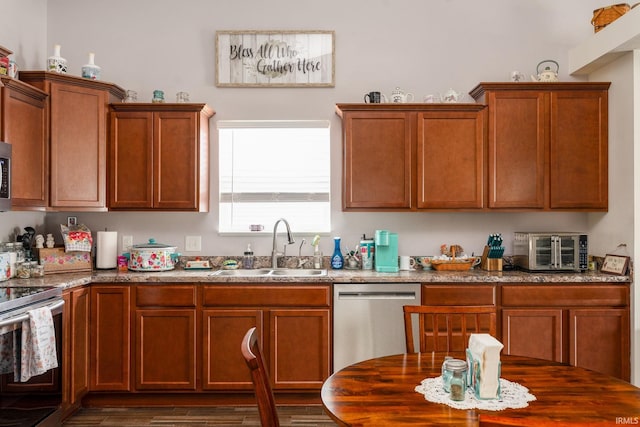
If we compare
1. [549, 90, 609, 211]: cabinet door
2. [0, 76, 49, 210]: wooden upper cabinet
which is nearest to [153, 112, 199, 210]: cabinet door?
[0, 76, 49, 210]: wooden upper cabinet

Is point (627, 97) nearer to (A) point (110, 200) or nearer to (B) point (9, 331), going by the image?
(A) point (110, 200)

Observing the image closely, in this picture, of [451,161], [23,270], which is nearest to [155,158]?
[23,270]

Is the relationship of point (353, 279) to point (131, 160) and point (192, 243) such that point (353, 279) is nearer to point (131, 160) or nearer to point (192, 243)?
point (192, 243)

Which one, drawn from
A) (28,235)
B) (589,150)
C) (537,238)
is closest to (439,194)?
(537,238)

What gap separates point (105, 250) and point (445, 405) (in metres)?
2.95

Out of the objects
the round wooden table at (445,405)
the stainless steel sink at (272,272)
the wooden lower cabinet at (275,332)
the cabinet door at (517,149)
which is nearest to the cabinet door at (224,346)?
the wooden lower cabinet at (275,332)

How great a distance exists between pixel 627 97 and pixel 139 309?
12.3ft

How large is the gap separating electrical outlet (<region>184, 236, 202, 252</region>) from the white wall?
0.05m

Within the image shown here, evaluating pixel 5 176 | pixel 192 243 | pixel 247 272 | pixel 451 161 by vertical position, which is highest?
pixel 451 161

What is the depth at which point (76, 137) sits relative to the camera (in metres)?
3.21

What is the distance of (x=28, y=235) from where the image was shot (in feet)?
10.8

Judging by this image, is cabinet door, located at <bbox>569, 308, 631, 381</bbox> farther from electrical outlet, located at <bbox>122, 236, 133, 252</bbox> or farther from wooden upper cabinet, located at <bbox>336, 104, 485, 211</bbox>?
electrical outlet, located at <bbox>122, 236, 133, 252</bbox>

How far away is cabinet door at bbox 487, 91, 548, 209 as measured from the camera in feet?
11.1

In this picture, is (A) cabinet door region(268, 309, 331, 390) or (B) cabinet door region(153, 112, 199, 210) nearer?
(A) cabinet door region(268, 309, 331, 390)
